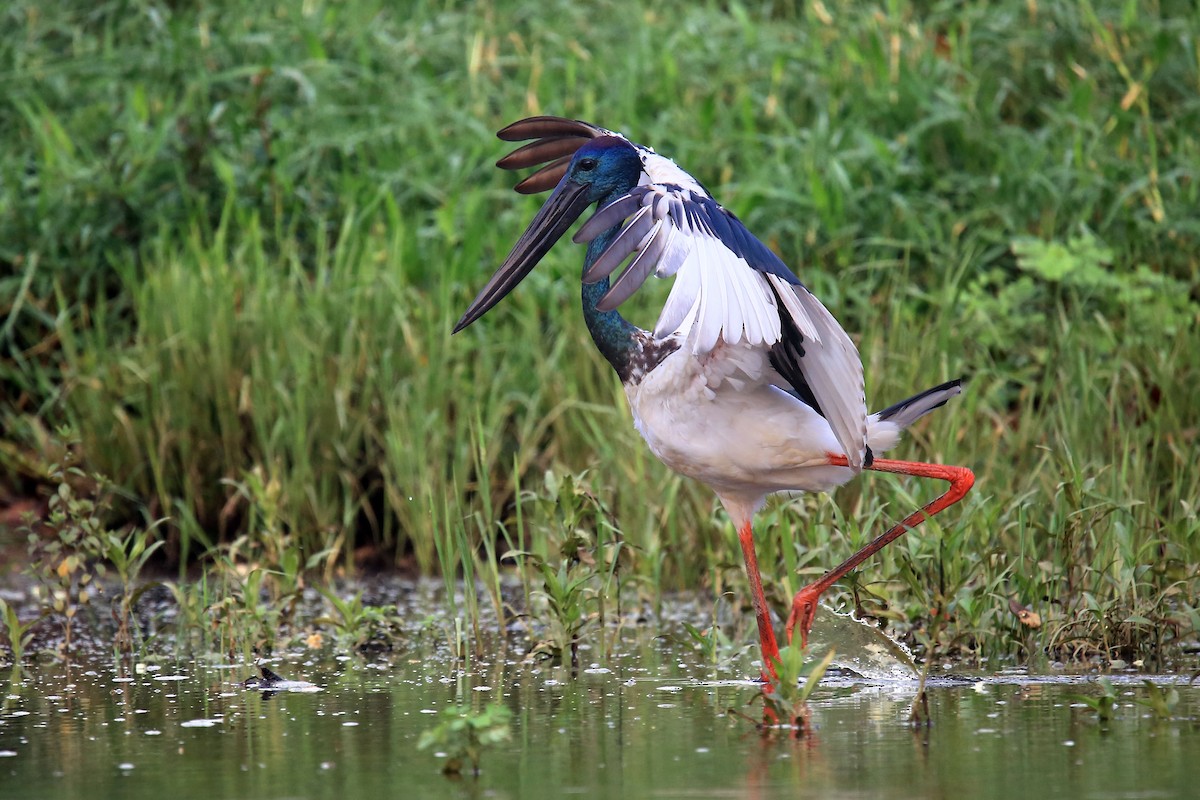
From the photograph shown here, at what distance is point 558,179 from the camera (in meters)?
5.33

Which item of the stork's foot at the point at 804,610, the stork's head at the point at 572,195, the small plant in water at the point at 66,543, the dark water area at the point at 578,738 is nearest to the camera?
the dark water area at the point at 578,738

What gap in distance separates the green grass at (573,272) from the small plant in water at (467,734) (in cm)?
146

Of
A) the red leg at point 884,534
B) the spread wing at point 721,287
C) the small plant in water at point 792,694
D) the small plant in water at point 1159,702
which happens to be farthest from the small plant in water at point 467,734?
the small plant in water at point 1159,702

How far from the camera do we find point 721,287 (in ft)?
12.0

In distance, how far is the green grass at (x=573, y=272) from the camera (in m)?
5.55

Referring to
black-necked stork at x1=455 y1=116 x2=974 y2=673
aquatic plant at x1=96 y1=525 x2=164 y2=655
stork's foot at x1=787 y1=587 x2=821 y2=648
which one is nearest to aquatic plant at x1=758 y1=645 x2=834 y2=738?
black-necked stork at x1=455 y1=116 x2=974 y2=673

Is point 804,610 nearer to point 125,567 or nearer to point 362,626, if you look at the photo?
point 362,626

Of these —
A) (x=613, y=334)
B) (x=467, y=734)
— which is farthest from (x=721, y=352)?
(x=467, y=734)

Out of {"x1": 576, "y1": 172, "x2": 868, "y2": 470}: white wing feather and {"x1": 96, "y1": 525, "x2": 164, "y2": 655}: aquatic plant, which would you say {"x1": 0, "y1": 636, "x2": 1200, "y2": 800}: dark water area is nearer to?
{"x1": 96, "y1": 525, "x2": 164, "y2": 655}: aquatic plant

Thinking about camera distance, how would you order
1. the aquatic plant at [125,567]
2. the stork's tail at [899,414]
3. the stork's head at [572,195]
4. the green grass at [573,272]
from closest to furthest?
the stork's tail at [899,414]
the stork's head at [572,195]
the aquatic plant at [125,567]
the green grass at [573,272]

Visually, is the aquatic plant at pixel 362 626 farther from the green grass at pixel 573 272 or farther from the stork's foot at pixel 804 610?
the stork's foot at pixel 804 610

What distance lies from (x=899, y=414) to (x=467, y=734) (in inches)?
73.4

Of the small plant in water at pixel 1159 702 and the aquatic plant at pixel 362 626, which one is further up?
the aquatic plant at pixel 362 626

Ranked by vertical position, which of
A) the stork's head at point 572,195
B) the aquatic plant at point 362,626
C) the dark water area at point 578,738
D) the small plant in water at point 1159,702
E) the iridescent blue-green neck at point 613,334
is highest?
the stork's head at point 572,195
